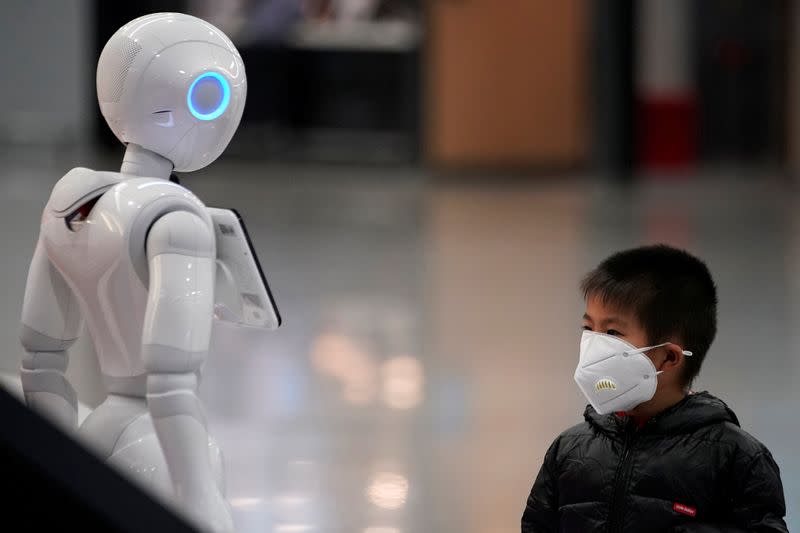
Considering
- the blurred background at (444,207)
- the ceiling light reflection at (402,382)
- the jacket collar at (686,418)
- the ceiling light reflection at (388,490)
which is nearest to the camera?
the jacket collar at (686,418)

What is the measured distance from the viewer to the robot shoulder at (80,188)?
2271 mm

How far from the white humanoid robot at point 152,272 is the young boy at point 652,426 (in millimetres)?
563

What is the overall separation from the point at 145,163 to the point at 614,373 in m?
0.88

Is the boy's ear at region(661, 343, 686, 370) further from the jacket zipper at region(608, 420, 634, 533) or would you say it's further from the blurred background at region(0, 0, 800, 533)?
the blurred background at region(0, 0, 800, 533)

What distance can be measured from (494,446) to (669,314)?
5.51 ft

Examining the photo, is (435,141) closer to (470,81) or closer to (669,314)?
(470,81)

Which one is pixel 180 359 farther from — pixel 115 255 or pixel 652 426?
pixel 652 426

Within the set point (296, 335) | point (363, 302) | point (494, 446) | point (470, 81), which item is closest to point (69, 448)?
point (494, 446)

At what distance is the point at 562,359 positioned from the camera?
5.01 m

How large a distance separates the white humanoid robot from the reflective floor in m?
0.83

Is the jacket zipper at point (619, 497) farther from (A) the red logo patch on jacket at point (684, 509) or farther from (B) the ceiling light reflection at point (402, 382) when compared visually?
(B) the ceiling light reflection at point (402, 382)

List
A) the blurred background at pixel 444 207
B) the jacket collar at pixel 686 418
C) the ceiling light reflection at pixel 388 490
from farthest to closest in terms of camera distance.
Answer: the blurred background at pixel 444 207 < the ceiling light reflection at pixel 388 490 < the jacket collar at pixel 686 418

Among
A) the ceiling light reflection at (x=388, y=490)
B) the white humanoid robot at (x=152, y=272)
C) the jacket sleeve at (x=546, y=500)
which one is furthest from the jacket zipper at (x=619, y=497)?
the ceiling light reflection at (x=388, y=490)

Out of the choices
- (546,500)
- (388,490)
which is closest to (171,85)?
(546,500)
